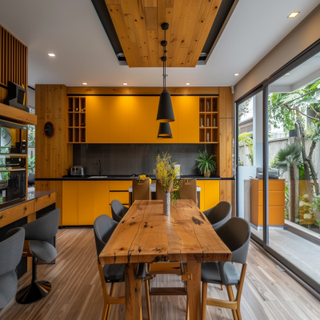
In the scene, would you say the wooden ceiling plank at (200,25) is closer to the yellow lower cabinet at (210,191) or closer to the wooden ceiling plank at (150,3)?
the wooden ceiling plank at (150,3)

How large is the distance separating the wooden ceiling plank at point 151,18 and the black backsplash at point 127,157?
10.3ft

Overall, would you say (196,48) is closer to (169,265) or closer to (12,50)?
(12,50)

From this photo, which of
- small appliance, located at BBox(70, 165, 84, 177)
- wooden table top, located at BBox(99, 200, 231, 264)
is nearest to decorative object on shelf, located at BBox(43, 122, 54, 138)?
small appliance, located at BBox(70, 165, 84, 177)

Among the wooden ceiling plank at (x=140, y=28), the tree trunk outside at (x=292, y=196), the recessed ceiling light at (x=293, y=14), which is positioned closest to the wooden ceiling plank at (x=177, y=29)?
the wooden ceiling plank at (x=140, y=28)

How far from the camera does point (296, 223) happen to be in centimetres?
293

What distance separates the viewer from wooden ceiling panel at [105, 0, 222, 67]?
221cm

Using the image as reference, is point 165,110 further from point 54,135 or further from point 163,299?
point 54,135

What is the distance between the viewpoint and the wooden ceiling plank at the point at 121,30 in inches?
89.6

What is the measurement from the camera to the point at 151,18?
2408mm

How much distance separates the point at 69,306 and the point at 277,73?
379 centimetres

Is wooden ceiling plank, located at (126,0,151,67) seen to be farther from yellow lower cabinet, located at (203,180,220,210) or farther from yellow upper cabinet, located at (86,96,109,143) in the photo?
yellow lower cabinet, located at (203,180,220,210)

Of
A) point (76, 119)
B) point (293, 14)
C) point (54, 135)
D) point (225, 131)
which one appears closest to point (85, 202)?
point (54, 135)

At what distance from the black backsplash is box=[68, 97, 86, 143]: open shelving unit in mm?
257

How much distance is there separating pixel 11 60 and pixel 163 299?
335 centimetres
